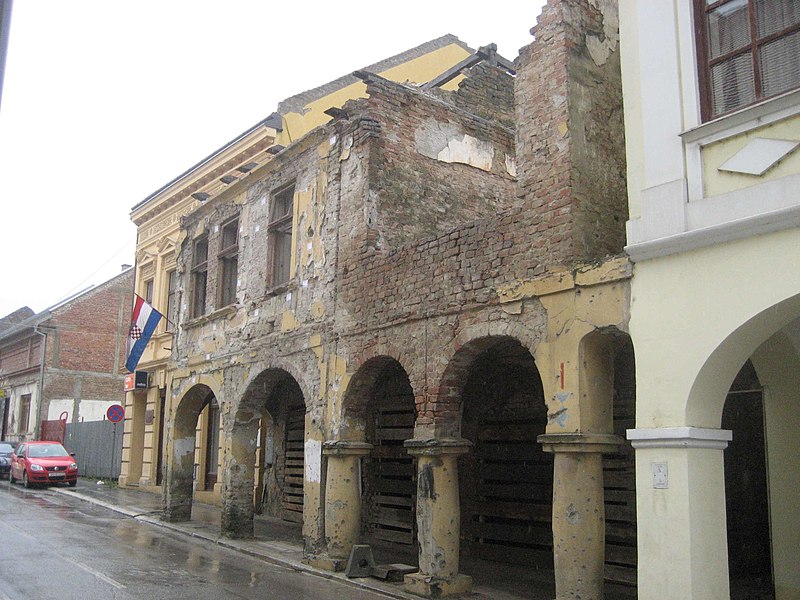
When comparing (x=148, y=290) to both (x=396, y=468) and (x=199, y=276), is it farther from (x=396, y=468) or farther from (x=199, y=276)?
(x=396, y=468)

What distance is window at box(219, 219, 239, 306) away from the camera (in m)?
16.0

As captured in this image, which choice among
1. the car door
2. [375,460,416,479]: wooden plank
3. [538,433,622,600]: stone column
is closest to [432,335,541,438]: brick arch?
[538,433,622,600]: stone column

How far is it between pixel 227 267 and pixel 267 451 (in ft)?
15.0

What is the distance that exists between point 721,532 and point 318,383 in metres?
6.74

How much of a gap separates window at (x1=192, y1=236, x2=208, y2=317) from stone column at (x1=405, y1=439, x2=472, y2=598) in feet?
29.4

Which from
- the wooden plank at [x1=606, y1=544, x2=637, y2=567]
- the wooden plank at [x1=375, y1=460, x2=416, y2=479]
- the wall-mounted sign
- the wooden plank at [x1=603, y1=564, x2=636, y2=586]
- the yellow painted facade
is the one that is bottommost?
the wooden plank at [x1=603, y1=564, x2=636, y2=586]

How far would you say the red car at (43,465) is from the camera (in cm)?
2355

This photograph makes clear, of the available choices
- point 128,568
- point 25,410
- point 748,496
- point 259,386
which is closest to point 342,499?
point 128,568

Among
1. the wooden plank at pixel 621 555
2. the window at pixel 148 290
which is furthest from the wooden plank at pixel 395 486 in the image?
the window at pixel 148 290

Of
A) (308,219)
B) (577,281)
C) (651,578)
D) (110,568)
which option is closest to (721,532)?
(651,578)

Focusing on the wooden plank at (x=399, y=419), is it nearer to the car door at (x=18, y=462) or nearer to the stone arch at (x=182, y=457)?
the stone arch at (x=182, y=457)

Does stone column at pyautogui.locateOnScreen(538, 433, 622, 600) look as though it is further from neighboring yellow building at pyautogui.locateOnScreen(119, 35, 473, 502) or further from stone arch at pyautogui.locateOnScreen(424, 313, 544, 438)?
neighboring yellow building at pyautogui.locateOnScreen(119, 35, 473, 502)

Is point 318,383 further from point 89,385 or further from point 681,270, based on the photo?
point 89,385

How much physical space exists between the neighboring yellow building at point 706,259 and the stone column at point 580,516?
0.77 m
